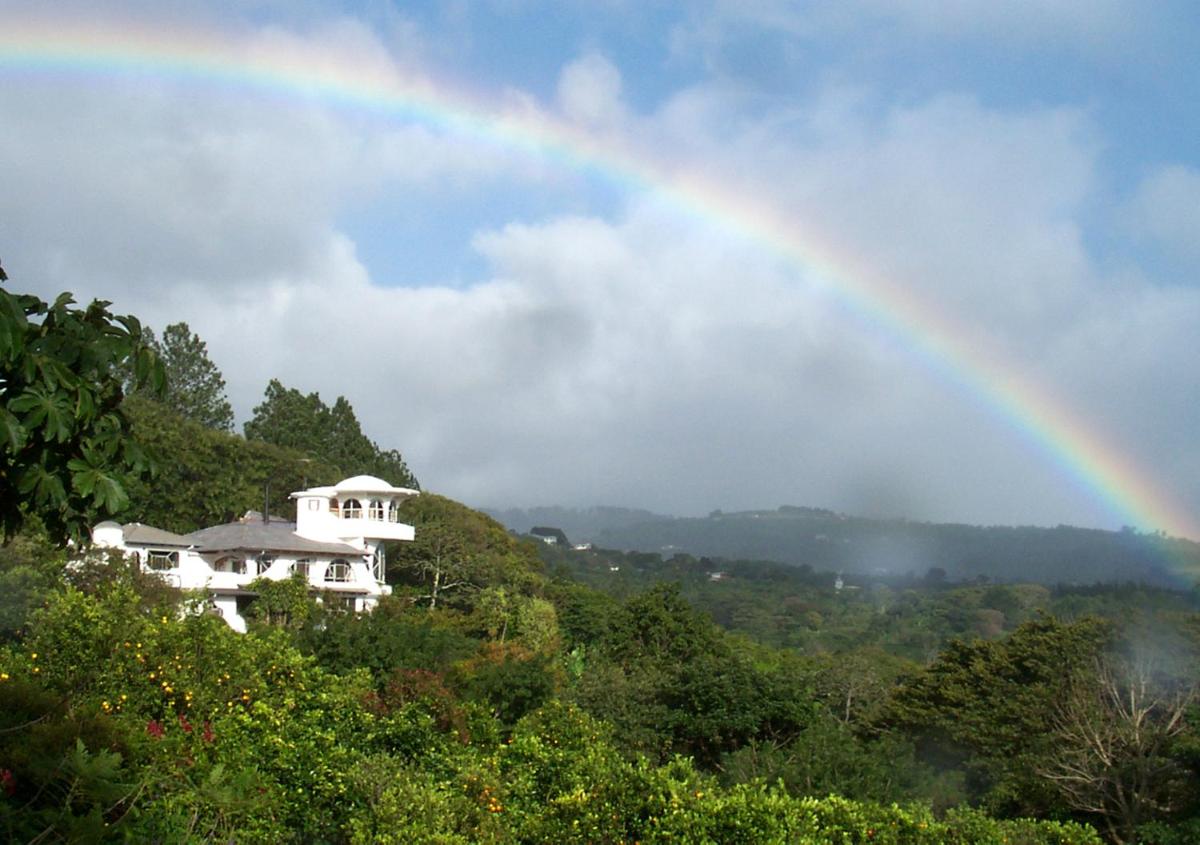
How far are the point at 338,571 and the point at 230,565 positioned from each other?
132 inches

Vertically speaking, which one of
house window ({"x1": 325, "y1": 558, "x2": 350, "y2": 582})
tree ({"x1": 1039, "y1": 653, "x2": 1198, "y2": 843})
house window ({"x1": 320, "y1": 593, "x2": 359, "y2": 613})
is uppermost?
house window ({"x1": 325, "y1": 558, "x2": 350, "y2": 582})

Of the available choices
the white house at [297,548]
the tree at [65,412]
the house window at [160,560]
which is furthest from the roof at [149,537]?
the tree at [65,412]

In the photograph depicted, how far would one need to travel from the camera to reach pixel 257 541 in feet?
114

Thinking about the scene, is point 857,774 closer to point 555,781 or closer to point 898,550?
point 555,781

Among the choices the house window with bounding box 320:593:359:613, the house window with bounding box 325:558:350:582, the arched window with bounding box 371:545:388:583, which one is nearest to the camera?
the house window with bounding box 320:593:359:613

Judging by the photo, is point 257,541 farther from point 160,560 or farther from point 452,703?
point 452,703

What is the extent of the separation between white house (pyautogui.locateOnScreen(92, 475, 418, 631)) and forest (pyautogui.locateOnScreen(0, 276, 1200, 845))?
193 cm

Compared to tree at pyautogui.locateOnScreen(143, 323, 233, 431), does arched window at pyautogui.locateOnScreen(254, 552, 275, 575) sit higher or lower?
lower

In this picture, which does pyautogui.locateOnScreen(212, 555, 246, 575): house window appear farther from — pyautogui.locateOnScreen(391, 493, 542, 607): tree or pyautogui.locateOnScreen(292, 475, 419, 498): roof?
pyautogui.locateOnScreen(391, 493, 542, 607): tree

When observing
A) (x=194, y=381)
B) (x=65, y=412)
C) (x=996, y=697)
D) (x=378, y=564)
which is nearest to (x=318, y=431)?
(x=194, y=381)

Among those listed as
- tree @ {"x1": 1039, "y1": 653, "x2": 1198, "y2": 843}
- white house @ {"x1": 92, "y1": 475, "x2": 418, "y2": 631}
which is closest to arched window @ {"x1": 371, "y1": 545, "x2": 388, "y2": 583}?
white house @ {"x1": 92, "y1": 475, "x2": 418, "y2": 631}

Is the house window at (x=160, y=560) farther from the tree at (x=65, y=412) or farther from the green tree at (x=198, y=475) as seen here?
the tree at (x=65, y=412)

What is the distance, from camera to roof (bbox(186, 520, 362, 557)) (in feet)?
112

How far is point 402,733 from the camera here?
12492mm
